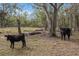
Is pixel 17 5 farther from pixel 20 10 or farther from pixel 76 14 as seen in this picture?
pixel 76 14

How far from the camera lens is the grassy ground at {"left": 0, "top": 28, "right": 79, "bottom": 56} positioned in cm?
162

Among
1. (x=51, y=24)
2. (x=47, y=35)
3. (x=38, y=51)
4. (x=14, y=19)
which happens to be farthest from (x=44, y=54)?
(x=14, y=19)

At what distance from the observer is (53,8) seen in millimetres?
1649

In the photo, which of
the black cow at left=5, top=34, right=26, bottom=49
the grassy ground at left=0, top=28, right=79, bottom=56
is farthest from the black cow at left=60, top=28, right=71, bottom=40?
the black cow at left=5, top=34, right=26, bottom=49

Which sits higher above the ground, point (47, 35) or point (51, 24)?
point (51, 24)

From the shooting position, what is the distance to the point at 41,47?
1644mm

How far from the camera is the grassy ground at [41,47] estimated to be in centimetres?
162

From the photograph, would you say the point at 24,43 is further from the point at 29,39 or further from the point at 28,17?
the point at 28,17

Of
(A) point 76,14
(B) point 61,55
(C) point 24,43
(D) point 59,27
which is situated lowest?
(B) point 61,55

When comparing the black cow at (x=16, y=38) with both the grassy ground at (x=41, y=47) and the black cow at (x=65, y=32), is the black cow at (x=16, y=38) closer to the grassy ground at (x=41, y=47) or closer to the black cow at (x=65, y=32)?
the grassy ground at (x=41, y=47)

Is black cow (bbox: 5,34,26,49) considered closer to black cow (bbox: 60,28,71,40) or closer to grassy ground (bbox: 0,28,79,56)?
grassy ground (bbox: 0,28,79,56)

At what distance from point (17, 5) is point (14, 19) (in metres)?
0.13

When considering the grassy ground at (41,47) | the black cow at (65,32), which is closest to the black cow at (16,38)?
the grassy ground at (41,47)

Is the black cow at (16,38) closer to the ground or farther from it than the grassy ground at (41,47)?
farther from it
